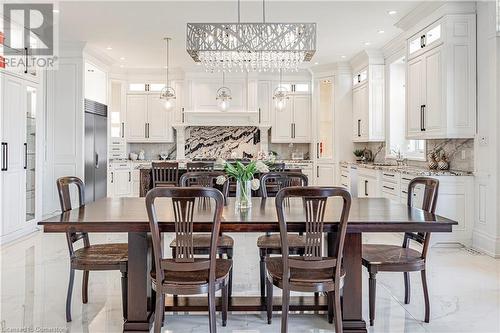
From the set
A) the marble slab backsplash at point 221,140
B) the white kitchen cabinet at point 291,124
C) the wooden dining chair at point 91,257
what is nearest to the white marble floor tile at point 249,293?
the wooden dining chair at point 91,257

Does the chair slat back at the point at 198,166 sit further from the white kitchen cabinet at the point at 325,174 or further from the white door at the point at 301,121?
the white door at the point at 301,121

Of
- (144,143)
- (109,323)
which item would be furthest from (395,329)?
(144,143)

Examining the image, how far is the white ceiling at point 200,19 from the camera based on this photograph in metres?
5.18

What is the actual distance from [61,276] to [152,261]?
1549 mm

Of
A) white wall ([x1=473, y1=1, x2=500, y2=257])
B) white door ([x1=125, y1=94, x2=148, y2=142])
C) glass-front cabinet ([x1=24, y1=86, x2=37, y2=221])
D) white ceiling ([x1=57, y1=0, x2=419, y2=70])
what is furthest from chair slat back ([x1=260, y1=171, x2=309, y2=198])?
white door ([x1=125, y1=94, x2=148, y2=142])

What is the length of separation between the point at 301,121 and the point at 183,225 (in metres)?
7.27

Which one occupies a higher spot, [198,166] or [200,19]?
[200,19]

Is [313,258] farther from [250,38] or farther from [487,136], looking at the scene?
[487,136]

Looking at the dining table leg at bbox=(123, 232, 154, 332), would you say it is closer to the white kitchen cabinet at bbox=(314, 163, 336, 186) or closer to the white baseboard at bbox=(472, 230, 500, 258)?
the white baseboard at bbox=(472, 230, 500, 258)

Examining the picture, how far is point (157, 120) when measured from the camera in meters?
9.25

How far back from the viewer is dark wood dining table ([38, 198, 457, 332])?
2412mm

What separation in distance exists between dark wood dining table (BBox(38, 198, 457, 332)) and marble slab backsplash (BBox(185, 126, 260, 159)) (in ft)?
20.8

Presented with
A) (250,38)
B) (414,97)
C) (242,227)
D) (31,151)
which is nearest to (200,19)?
(250,38)

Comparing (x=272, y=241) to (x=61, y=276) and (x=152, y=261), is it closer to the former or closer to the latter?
(x=152, y=261)
